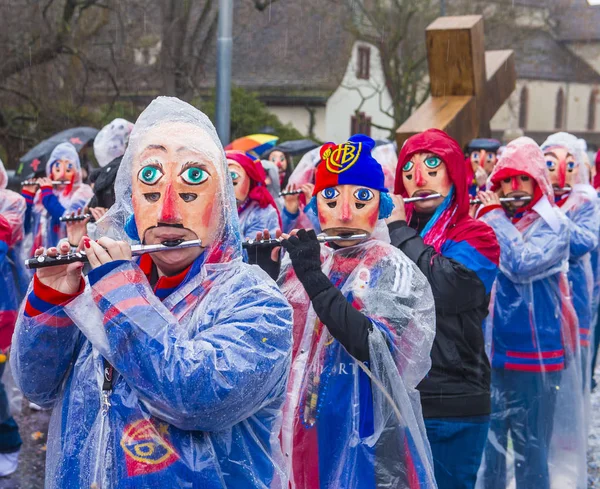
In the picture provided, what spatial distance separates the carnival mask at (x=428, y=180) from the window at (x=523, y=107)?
4430cm

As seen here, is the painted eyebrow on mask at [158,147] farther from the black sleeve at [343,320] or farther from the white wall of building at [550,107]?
the white wall of building at [550,107]

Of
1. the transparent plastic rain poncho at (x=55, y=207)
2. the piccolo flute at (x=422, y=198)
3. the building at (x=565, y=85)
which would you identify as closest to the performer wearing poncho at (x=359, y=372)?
the piccolo flute at (x=422, y=198)

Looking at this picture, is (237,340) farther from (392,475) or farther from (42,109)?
(42,109)

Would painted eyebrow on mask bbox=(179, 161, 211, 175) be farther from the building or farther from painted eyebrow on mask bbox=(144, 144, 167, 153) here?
the building

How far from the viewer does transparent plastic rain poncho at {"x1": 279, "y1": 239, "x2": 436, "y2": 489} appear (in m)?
2.99

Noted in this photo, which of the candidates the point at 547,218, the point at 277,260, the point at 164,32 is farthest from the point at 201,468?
the point at 164,32

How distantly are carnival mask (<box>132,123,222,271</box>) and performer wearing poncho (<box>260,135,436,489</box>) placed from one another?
84cm

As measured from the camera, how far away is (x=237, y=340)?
6.57 feet

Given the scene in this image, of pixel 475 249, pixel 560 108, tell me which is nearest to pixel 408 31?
pixel 475 249

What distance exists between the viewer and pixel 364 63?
2872 cm

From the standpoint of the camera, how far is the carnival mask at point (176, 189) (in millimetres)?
2215

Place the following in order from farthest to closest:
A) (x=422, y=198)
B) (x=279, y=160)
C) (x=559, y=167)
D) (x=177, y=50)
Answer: (x=177, y=50) → (x=279, y=160) → (x=559, y=167) → (x=422, y=198)

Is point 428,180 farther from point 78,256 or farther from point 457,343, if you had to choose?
point 78,256

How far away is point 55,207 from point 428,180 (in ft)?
14.3
